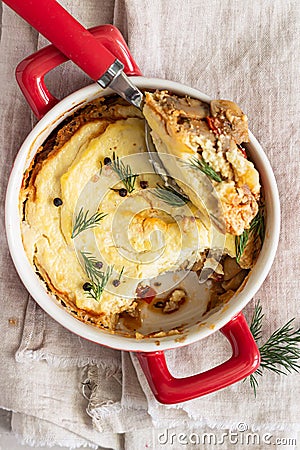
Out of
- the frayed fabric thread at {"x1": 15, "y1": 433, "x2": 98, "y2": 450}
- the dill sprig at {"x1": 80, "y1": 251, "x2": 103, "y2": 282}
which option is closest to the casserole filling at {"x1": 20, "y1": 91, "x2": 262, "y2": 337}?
the dill sprig at {"x1": 80, "y1": 251, "x2": 103, "y2": 282}

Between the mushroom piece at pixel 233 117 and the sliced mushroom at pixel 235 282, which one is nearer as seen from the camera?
the mushroom piece at pixel 233 117

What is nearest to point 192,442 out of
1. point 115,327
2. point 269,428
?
point 269,428

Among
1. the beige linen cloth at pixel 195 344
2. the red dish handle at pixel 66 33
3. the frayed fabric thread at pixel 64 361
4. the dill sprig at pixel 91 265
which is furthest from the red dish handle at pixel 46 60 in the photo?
the frayed fabric thread at pixel 64 361

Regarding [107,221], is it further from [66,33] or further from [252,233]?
[66,33]

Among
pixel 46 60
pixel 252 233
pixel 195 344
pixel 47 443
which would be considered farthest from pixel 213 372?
pixel 46 60

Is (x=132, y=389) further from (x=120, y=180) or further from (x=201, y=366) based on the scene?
(x=120, y=180)

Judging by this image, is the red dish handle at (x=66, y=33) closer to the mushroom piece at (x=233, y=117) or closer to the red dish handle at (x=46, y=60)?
the red dish handle at (x=46, y=60)
